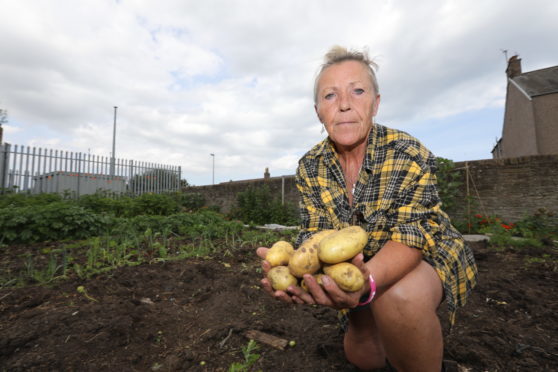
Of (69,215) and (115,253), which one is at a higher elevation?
(69,215)

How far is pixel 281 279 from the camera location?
4.03 ft

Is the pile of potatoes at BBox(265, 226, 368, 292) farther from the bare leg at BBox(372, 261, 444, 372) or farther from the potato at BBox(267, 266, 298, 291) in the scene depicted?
the bare leg at BBox(372, 261, 444, 372)

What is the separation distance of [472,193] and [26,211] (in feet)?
28.6

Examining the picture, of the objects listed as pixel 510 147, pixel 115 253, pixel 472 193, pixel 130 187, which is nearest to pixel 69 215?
pixel 115 253

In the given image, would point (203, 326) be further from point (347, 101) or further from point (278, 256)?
point (347, 101)

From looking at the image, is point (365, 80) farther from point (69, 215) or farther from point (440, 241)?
point (69, 215)

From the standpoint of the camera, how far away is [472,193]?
6.61m

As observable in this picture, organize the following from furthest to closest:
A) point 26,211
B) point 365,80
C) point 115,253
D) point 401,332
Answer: point 26,211, point 115,253, point 365,80, point 401,332

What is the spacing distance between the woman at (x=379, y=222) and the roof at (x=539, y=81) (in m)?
19.8

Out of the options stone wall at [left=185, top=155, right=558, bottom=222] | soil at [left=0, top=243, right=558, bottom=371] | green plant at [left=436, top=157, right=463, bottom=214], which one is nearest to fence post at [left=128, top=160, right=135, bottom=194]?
soil at [left=0, top=243, right=558, bottom=371]

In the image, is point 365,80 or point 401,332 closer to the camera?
point 401,332

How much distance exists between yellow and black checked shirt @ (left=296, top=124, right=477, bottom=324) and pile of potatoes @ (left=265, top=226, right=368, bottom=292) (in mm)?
323

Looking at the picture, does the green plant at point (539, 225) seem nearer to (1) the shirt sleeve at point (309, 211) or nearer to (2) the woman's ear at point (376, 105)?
(2) the woman's ear at point (376, 105)

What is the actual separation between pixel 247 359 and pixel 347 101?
5.28 ft
